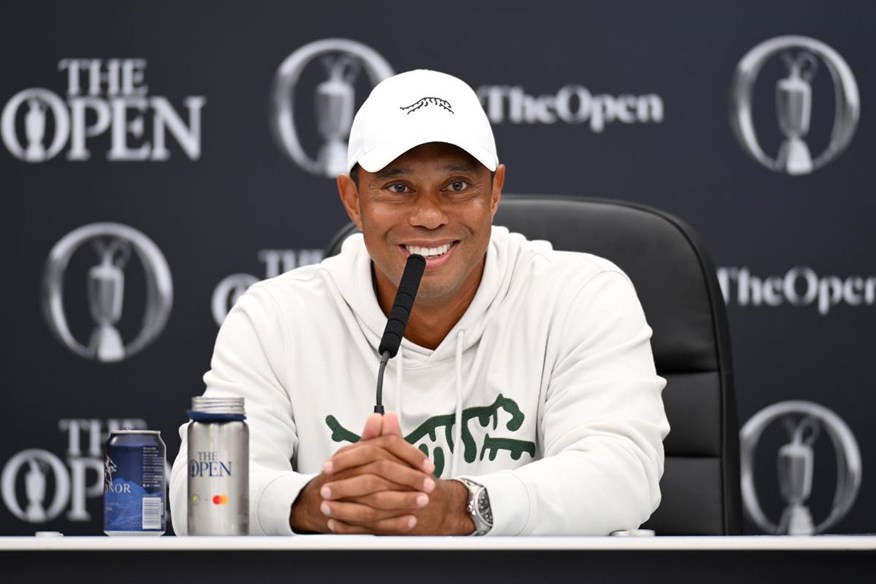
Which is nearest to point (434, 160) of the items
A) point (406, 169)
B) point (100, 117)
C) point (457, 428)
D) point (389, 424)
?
point (406, 169)

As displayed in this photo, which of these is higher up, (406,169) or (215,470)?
(406,169)

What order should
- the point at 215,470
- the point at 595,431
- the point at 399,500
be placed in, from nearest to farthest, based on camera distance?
the point at 215,470 < the point at 399,500 < the point at 595,431

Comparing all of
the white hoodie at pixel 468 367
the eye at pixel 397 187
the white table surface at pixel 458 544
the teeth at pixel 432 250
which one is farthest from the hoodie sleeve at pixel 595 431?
the white table surface at pixel 458 544

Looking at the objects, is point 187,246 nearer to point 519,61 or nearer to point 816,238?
point 519,61

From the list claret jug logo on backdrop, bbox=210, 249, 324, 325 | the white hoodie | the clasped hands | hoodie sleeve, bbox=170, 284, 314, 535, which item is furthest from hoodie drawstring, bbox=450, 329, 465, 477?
claret jug logo on backdrop, bbox=210, 249, 324, 325

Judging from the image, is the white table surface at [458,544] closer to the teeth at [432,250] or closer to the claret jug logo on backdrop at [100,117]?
the teeth at [432,250]

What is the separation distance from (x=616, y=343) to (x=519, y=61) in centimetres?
107

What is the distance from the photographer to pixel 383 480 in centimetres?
164

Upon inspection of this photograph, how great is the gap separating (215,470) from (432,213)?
705 mm

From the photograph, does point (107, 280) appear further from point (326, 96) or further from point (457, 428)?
point (457, 428)

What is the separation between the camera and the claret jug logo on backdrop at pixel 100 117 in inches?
116

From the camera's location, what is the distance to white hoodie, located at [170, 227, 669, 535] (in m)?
1.99
